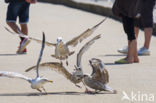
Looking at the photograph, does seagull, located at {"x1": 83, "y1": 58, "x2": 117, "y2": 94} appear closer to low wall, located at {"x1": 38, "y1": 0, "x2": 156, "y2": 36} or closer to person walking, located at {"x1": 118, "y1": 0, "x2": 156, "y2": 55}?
person walking, located at {"x1": 118, "y1": 0, "x2": 156, "y2": 55}

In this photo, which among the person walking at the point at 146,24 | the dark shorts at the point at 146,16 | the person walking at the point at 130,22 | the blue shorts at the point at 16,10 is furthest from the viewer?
the blue shorts at the point at 16,10

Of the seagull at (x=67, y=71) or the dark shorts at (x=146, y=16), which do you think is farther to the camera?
the dark shorts at (x=146, y=16)

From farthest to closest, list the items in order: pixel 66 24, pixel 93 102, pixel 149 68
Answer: pixel 66 24 < pixel 149 68 < pixel 93 102

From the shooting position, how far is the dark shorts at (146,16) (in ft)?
42.5

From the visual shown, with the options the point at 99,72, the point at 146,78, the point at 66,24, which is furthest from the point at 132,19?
the point at 66,24

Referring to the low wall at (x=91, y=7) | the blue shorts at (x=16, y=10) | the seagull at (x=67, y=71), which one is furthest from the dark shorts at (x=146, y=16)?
the low wall at (x=91, y=7)

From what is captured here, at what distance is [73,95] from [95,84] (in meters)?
0.28

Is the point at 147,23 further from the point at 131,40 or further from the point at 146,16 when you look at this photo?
the point at 131,40

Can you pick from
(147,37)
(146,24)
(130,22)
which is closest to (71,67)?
(130,22)

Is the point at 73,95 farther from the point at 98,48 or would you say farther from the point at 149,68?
the point at 98,48

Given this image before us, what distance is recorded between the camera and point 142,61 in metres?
11.9

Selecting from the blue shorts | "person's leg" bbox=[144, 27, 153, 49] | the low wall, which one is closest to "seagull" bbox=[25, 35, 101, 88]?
"person's leg" bbox=[144, 27, 153, 49]

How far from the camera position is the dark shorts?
13.0 meters

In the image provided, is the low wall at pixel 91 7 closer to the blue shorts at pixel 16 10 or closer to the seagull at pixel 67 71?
the blue shorts at pixel 16 10
